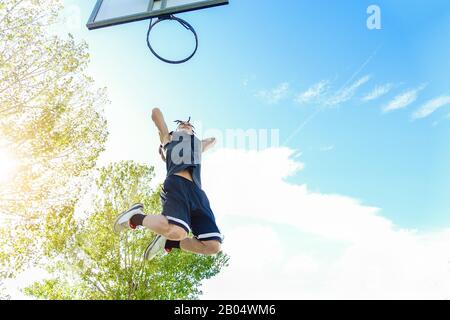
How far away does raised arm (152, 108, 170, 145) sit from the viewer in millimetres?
4582

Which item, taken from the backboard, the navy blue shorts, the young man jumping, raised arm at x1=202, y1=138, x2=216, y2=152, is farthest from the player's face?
the backboard

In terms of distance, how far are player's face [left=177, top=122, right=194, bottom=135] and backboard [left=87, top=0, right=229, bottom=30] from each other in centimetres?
141

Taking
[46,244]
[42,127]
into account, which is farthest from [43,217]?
[42,127]

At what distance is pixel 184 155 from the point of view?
4391mm

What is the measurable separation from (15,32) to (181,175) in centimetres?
840

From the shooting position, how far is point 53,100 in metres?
10.7

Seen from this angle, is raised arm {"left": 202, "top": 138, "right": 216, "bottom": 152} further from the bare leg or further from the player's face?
the bare leg

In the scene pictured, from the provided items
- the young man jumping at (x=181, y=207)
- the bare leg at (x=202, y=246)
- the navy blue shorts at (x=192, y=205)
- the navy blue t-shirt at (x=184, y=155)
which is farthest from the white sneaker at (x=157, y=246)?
the navy blue t-shirt at (x=184, y=155)

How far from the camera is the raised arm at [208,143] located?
5129 mm

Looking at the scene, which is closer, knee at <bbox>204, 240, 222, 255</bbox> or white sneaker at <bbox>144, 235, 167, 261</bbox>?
knee at <bbox>204, 240, 222, 255</bbox>

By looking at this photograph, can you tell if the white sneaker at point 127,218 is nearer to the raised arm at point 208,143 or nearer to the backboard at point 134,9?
the raised arm at point 208,143

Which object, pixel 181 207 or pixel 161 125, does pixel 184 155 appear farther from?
pixel 181 207

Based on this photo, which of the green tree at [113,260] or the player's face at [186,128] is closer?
the player's face at [186,128]

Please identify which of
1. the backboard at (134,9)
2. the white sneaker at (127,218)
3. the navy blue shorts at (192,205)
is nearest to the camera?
the navy blue shorts at (192,205)
